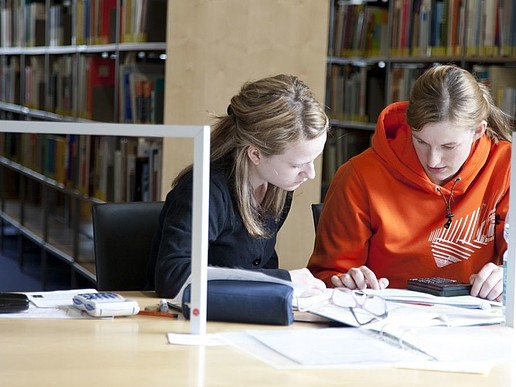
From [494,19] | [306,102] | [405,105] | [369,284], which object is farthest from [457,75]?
[494,19]

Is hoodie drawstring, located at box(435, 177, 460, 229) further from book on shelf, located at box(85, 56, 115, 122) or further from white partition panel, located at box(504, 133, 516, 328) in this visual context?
book on shelf, located at box(85, 56, 115, 122)

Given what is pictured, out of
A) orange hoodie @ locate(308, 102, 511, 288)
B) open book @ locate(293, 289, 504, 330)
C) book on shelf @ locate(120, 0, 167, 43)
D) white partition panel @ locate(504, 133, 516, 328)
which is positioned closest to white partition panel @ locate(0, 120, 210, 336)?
open book @ locate(293, 289, 504, 330)

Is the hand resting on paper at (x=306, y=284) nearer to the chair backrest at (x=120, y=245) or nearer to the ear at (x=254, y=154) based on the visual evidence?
the ear at (x=254, y=154)

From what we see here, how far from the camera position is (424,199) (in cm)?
246

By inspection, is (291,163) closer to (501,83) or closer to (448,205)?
(448,205)

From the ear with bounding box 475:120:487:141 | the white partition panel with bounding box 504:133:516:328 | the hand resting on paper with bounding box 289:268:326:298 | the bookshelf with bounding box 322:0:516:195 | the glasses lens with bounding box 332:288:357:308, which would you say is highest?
the bookshelf with bounding box 322:0:516:195

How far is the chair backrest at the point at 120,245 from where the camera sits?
7.56 ft

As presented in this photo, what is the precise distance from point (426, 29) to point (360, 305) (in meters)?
2.58

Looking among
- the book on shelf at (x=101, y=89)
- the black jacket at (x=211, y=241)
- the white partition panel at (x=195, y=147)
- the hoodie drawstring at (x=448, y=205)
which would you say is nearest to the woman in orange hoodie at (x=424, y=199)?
the hoodie drawstring at (x=448, y=205)

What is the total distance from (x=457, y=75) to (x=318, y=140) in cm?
42

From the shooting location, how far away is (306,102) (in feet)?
7.23

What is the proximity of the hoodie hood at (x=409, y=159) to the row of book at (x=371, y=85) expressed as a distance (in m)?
1.47

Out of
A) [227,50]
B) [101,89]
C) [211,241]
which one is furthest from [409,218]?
[101,89]

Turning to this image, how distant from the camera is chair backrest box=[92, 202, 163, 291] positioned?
2.30 m
